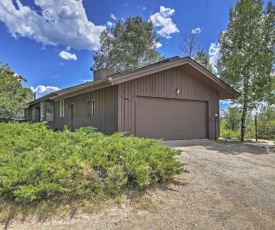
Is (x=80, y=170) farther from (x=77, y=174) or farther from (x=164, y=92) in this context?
(x=164, y=92)

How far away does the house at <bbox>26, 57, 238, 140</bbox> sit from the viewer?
917 cm

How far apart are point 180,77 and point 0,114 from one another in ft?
46.3

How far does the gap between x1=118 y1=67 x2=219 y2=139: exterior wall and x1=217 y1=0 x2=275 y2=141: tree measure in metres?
1.40

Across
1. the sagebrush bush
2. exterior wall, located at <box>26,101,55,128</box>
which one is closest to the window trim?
exterior wall, located at <box>26,101,55,128</box>

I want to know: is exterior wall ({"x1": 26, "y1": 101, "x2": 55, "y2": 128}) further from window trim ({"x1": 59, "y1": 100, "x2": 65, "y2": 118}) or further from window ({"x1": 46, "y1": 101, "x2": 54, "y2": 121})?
window trim ({"x1": 59, "y1": 100, "x2": 65, "y2": 118})

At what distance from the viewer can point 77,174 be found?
3.46 meters

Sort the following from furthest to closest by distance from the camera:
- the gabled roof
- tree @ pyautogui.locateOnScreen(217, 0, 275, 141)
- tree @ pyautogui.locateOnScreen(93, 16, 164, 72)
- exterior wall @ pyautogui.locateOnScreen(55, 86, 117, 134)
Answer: tree @ pyautogui.locateOnScreen(93, 16, 164, 72) < tree @ pyautogui.locateOnScreen(217, 0, 275, 141) < exterior wall @ pyautogui.locateOnScreen(55, 86, 117, 134) < the gabled roof

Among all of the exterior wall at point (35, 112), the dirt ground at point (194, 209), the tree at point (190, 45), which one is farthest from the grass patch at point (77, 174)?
the tree at point (190, 45)

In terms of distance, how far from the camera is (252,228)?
2.85m

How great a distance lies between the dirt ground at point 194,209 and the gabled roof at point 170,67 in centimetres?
476

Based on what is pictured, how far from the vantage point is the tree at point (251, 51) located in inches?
398

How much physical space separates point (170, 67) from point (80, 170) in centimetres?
714

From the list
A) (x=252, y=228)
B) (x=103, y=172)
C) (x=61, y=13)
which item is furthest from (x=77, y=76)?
(x=252, y=228)

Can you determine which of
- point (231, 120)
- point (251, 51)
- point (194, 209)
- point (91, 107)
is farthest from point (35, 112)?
point (194, 209)
